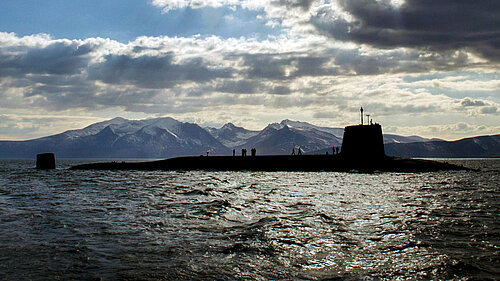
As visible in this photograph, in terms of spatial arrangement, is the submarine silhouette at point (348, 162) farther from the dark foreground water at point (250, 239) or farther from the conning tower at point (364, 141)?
the dark foreground water at point (250, 239)

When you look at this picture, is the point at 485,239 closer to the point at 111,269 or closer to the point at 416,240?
the point at 416,240

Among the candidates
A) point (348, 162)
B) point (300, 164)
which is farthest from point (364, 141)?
point (300, 164)

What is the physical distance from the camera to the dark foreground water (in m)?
9.95

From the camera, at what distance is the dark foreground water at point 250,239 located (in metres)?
9.95

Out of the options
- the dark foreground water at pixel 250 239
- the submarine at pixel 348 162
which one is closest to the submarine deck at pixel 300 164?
the submarine at pixel 348 162

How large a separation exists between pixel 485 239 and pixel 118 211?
1504 cm

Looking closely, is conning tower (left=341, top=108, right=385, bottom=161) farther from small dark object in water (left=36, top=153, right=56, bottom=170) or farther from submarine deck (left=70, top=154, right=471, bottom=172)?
small dark object in water (left=36, top=153, right=56, bottom=170)

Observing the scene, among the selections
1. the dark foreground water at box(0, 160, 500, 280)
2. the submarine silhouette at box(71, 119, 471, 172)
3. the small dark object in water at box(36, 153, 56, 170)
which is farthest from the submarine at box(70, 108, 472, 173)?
the dark foreground water at box(0, 160, 500, 280)

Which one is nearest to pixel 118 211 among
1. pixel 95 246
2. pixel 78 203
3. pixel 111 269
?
pixel 78 203

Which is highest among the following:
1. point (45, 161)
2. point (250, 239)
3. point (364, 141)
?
point (364, 141)

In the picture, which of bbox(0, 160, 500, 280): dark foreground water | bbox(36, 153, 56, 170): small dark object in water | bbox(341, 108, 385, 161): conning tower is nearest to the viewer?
bbox(0, 160, 500, 280): dark foreground water

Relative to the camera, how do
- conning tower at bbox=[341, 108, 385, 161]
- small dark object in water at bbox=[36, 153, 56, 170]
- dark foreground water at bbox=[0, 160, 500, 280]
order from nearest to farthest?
dark foreground water at bbox=[0, 160, 500, 280] → conning tower at bbox=[341, 108, 385, 161] → small dark object in water at bbox=[36, 153, 56, 170]

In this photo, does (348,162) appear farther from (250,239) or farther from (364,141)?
(250,239)

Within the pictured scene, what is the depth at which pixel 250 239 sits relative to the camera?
13.3m
